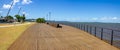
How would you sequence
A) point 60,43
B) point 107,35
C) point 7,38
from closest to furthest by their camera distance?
point 60,43 < point 107,35 < point 7,38

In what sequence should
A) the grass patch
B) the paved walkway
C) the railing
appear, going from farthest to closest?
the railing, the grass patch, the paved walkway

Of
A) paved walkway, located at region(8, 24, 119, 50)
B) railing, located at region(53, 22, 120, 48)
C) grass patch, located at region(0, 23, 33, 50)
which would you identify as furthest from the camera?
railing, located at region(53, 22, 120, 48)

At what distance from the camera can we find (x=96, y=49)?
12.3 metres

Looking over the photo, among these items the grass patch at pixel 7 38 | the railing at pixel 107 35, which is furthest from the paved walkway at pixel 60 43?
the railing at pixel 107 35

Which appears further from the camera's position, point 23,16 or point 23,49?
point 23,16

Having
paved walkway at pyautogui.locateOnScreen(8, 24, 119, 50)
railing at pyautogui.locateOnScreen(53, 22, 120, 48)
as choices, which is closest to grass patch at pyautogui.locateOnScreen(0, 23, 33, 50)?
paved walkway at pyautogui.locateOnScreen(8, 24, 119, 50)

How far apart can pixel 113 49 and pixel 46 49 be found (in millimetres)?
3973

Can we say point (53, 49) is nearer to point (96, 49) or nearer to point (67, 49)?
point (67, 49)

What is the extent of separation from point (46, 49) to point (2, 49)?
262cm

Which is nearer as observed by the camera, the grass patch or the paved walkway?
the paved walkway

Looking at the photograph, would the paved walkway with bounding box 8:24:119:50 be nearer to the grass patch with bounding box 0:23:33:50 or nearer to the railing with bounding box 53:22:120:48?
the grass patch with bounding box 0:23:33:50

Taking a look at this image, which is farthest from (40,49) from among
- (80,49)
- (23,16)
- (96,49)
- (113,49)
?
(23,16)

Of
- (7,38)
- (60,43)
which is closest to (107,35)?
(60,43)

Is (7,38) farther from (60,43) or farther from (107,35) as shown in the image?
(107,35)
